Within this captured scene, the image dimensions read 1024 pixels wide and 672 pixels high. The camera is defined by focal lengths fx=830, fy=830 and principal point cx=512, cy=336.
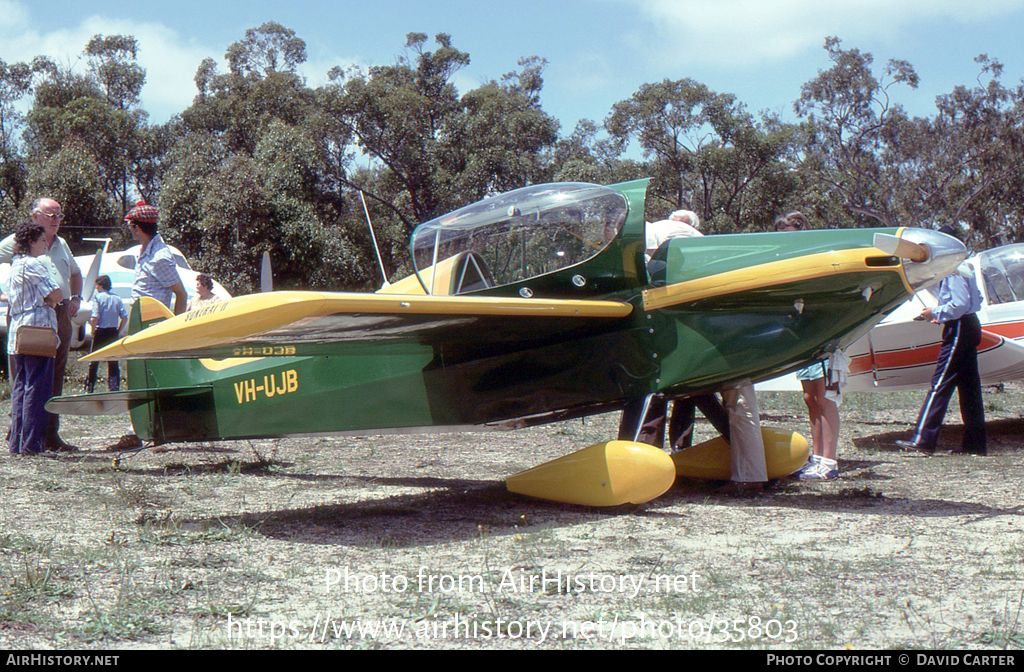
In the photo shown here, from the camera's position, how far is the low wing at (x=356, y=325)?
3533 mm

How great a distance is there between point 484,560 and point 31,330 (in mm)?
4630

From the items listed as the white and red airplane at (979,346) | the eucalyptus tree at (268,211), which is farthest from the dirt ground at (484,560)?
the eucalyptus tree at (268,211)

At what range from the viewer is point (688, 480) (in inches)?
224

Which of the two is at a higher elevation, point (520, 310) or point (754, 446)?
point (520, 310)

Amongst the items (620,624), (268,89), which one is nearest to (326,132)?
(268,89)

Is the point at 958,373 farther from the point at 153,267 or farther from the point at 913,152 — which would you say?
the point at 913,152

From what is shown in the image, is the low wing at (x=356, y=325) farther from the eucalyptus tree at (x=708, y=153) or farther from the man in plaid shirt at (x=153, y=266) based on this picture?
the eucalyptus tree at (x=708, y=153)

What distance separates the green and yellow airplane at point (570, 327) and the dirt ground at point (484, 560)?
0.51 m

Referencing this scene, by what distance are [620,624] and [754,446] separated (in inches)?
109

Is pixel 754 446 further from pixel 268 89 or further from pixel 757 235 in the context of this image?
pixel 268 89

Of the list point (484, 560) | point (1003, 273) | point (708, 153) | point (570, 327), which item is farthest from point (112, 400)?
point (708, 153)

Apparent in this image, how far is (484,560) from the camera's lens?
11.8 feet
